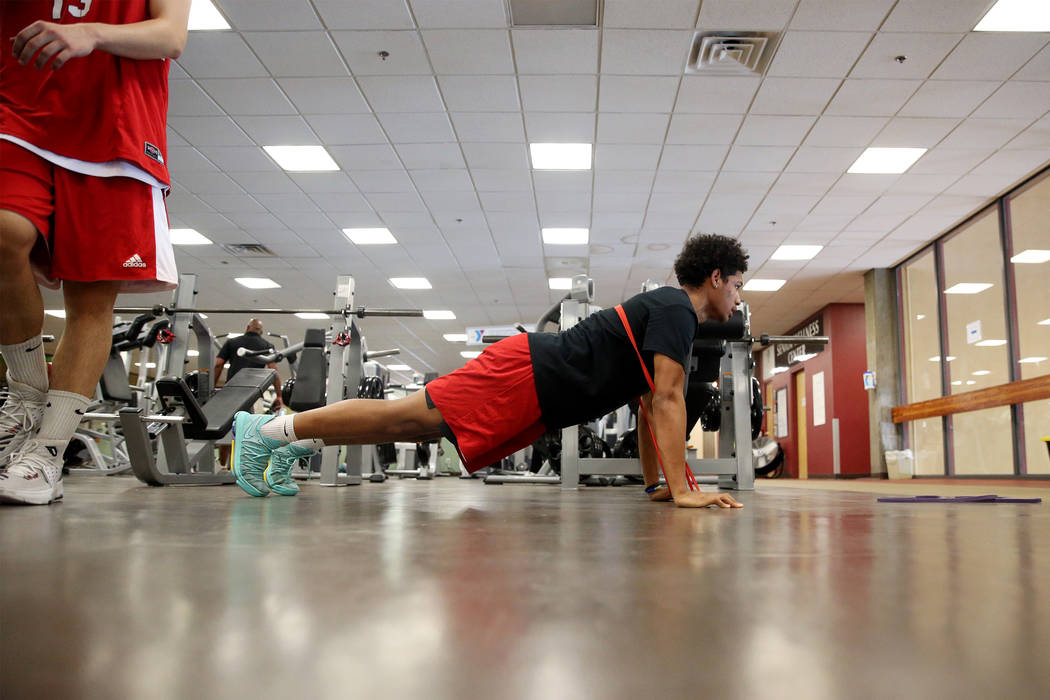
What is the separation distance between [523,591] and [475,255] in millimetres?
8598

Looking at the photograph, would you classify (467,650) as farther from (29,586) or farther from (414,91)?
(414,91)

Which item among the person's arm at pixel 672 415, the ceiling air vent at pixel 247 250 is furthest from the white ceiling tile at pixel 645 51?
the ceiling air vent at pixel 247 250

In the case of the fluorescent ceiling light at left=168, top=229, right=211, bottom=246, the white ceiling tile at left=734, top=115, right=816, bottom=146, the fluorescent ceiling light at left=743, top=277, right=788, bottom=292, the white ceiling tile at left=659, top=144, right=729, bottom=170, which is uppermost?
the white ceiling tile at left=734, top=115, right=816, bottom=146

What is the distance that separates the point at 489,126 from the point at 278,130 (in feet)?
6.02

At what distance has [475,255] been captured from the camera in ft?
29.8

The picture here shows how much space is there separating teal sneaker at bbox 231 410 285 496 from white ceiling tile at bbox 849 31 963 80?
15.0ft

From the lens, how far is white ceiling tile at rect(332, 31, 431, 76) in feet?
15.2

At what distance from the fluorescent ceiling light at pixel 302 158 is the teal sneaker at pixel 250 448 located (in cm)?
480

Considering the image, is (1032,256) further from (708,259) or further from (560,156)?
(708,259)

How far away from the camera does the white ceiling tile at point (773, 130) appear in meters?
5.53

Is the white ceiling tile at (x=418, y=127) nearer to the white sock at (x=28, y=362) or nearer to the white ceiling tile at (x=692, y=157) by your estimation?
the white ceiling tile at (x=692, y=157)

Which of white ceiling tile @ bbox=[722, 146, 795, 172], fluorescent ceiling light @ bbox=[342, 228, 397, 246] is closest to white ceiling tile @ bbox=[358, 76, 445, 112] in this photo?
white ceiling tile @ bbox=[722, 146, 795, 172]

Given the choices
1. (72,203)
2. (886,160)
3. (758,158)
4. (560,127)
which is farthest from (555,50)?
(72,203)

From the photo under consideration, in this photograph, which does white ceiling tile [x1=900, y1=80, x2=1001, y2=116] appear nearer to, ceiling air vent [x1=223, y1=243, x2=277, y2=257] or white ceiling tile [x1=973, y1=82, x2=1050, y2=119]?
white ceiling tile [x1=973, y1=82, x2=1050, y2=119]
